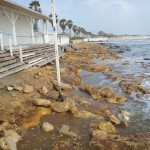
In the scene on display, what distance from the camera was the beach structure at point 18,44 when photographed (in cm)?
1180

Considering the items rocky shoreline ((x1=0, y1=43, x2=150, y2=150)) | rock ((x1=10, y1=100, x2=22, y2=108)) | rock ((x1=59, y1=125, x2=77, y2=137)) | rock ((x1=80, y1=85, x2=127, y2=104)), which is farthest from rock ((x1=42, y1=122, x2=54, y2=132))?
rock ((x1=80, y1=85, x2=127, y2=104))

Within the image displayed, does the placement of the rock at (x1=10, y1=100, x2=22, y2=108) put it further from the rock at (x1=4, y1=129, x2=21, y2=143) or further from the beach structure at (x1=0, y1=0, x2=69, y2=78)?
the beach structure at (x1=0, y1=0, x2=69, y2=78)

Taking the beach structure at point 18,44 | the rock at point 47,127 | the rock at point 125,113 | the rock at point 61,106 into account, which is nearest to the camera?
the rock at point 47,127

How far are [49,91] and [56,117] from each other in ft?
8.57

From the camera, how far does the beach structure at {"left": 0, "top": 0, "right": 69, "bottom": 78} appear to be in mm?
11802

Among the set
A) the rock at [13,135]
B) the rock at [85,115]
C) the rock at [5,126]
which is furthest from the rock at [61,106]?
the rock at [13,135]

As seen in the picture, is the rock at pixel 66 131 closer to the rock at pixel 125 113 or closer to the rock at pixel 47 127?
the rock at pixel 47 127

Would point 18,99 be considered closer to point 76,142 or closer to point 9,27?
point 76,142

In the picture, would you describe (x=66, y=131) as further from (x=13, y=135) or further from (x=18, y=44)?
(x=18, y=44)

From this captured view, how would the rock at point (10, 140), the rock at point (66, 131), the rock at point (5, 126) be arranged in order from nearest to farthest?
the rock at point (10, 140)
the rock at point (5, 126)
the rock at point (66, 131)

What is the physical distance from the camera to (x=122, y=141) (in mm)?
5805

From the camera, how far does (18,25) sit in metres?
20.6

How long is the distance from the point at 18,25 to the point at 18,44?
3121 mm

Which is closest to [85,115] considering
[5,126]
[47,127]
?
[47,127]
